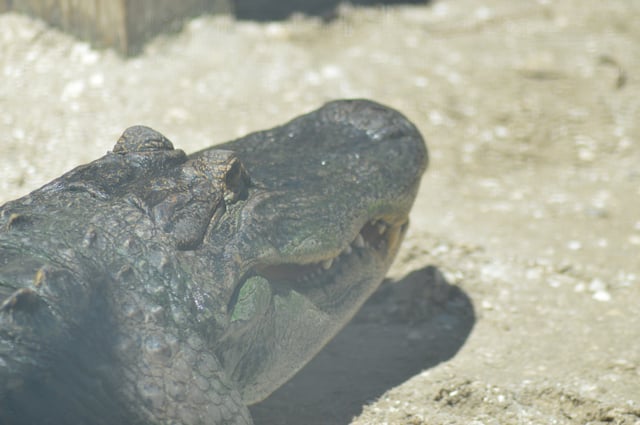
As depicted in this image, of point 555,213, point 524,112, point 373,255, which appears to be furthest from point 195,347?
point 524,112

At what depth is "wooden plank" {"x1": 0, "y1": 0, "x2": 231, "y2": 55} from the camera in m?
5.52

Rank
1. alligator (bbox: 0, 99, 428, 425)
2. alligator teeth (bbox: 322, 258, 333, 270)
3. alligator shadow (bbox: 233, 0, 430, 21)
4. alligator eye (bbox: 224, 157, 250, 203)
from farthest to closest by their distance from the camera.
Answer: alligator shadow (bbox: 233, 0, 430, 21)
alligator teeth (bbox: 322, 258, 333, 270)
alligator eye (bbox: 224, 157, 250, 203)
alligator (bbox: 0, 99, 428, 425)

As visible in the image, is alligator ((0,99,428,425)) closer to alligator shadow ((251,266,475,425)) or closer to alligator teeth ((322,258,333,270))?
alligator teeth ((322,258,333,270))

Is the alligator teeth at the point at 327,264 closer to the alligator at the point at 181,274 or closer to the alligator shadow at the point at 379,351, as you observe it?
the alligator at the point at 181,274

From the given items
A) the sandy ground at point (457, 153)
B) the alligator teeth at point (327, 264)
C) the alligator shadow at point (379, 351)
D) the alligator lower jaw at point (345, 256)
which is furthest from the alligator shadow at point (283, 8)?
the alligator teeth at point (327, 264)

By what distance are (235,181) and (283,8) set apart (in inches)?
156

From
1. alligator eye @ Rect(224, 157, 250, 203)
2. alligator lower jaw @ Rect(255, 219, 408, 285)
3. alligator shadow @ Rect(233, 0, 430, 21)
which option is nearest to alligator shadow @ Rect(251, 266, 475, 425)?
alligator lower jaw @ Rect(255, 219, 408, 285)

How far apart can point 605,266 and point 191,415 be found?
2605 millimetres

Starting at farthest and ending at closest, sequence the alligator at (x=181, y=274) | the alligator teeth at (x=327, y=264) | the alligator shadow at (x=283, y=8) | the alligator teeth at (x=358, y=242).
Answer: the alligator shadow at (x=283, y=8) < the alligator teeth at (x=358, y=242) < the alligator teeth at (x=327, y=264) < the alligator at (x=181, y=274)

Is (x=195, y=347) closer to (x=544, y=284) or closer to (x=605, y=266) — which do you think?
(x=544, y=284)

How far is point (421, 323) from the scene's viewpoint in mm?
3830

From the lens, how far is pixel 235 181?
284cm

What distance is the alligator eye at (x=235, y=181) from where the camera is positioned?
2805mm

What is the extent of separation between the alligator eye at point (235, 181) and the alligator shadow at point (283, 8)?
3.65 meters
